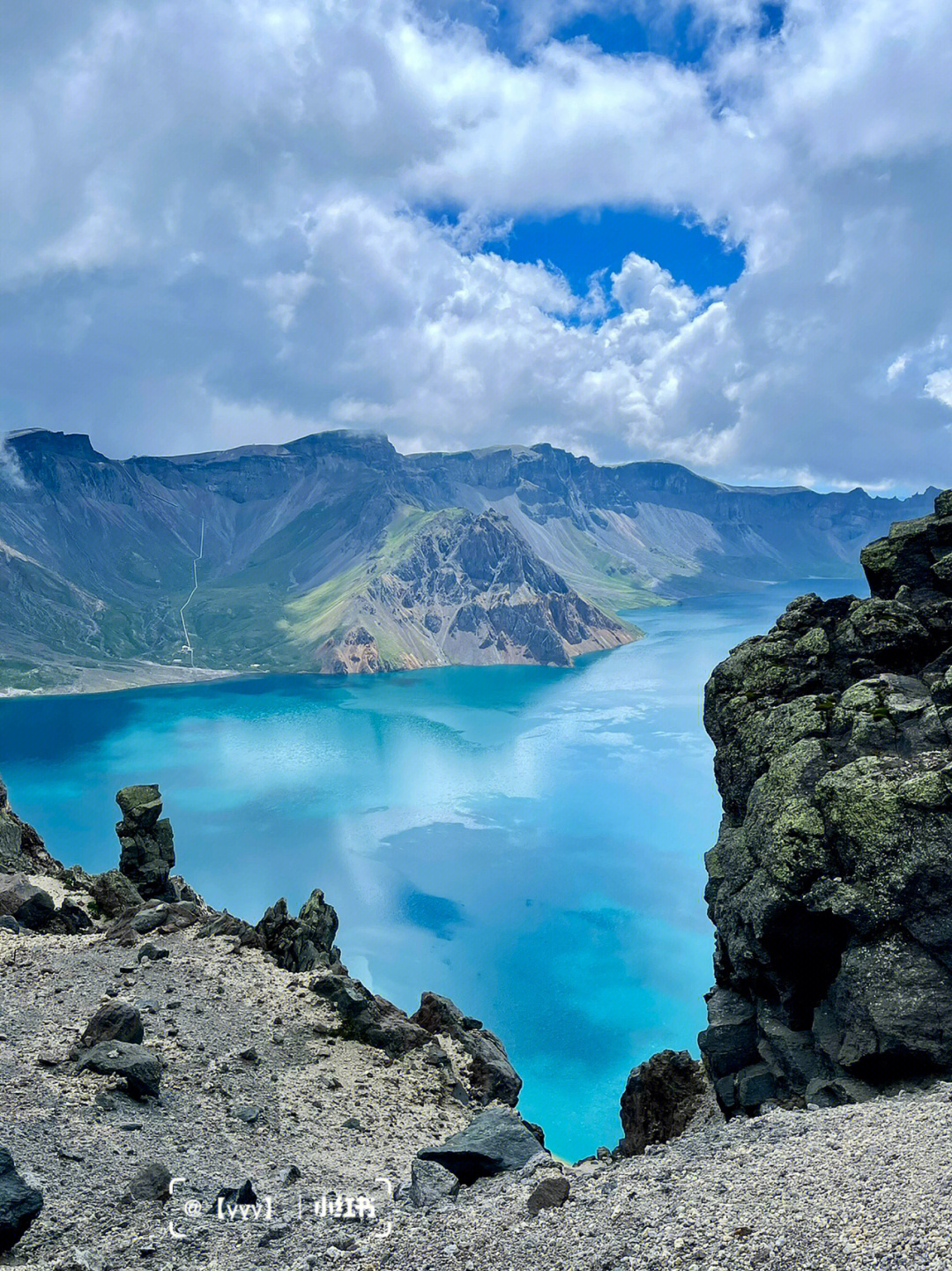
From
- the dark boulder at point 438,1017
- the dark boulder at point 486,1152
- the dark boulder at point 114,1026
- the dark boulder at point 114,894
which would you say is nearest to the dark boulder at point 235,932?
the dark boulder at point 438,1017

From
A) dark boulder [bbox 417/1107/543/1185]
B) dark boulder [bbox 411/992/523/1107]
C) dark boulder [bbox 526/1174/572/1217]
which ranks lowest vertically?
dark boulder [bbox 526/1174/572/1217]

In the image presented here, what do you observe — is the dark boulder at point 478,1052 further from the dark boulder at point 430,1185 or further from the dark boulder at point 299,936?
the dark boulder at point 430,1185

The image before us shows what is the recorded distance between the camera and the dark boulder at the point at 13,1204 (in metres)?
12.0

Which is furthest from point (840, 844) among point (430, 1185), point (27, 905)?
point (27, 905)

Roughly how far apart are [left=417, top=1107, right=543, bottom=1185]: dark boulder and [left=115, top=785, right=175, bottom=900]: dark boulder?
Answer: 103 ft

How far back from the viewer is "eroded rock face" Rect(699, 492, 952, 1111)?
18484mm

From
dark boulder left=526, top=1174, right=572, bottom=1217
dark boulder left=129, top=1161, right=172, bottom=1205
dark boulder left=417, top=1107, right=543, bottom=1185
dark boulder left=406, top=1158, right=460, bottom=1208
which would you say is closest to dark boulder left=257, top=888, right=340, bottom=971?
dark boulder left=129, top=1161, right=172, bottom=1205

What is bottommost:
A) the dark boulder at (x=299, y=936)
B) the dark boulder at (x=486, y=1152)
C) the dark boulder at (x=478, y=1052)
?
the dark boulder at (x=486, y=1152)

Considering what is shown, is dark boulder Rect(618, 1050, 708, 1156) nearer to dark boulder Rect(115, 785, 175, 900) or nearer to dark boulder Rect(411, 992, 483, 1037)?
dark boulder Rect(411, 992, 483, 1037)

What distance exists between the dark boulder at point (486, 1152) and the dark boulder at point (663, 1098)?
1408 cm

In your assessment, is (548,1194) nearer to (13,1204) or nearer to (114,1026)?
(13,1204)

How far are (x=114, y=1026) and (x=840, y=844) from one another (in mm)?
19790

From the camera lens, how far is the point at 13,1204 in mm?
12086

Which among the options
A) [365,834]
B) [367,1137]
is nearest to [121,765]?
[365,834]
